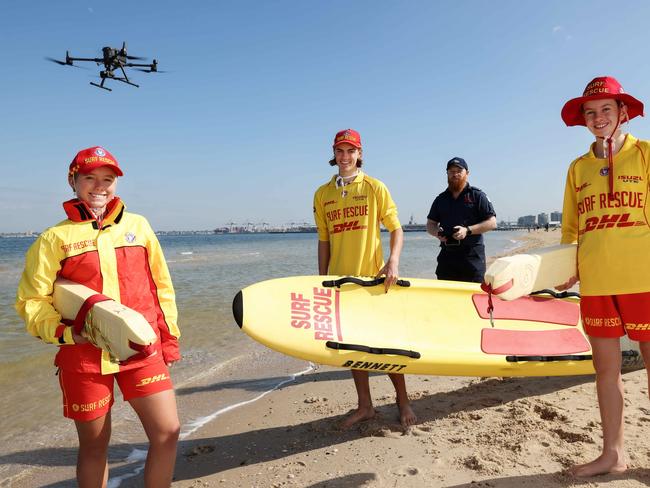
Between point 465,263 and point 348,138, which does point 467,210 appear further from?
point 348,138

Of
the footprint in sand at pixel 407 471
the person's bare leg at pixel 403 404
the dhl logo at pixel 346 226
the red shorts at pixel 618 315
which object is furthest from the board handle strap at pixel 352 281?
the red shorts at pixel 618 315

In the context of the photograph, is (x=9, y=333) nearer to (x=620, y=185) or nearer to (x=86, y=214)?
(x=86, y=214)

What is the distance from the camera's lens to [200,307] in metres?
9.45

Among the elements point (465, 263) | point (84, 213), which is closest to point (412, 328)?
point (465, 263)

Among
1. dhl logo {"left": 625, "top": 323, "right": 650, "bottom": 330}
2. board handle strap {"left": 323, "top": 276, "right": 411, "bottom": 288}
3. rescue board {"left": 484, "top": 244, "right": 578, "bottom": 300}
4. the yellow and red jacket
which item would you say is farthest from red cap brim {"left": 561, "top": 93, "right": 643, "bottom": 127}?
the yellow and red jacket

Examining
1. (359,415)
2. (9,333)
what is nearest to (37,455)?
(359,415)

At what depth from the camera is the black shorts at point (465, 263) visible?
4.45 m

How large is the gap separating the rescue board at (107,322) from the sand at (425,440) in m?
1.37

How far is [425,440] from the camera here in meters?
3.07

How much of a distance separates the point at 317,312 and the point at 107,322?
68.3 inches

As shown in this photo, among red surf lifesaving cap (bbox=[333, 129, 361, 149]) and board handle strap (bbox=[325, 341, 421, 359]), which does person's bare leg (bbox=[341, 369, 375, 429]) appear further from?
red surf lifesaving cap (bbox=[333, 129, 361, 149])

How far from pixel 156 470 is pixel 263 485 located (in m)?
0.88

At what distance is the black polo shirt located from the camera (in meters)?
4.40

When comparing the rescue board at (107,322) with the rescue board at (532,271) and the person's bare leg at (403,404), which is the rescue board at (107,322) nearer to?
the rescue board at (532,271)
